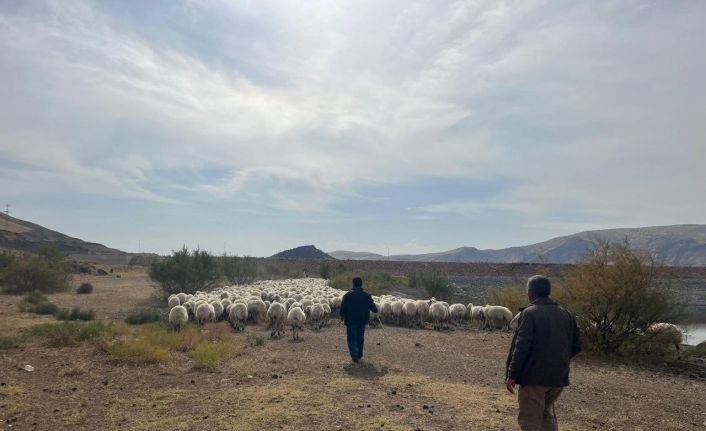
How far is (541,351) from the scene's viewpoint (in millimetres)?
5297

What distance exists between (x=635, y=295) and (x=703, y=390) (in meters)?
3.76

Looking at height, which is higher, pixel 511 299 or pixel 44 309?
pixel 511 299

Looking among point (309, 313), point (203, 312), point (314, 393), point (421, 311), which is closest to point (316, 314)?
point (309, 313)

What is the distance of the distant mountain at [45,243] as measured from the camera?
73.1 m

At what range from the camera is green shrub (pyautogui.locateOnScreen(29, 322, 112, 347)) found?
12500 millimetres

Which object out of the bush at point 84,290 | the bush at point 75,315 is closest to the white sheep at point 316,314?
the bush at point 75,315

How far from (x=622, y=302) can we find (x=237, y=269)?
31.2 metres

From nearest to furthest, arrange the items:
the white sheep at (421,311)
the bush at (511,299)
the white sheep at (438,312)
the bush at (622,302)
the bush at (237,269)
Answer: the bush at (622,302) < the white sheep at (438,312) < the white sheep at (421,311) < the bush at (511,299) < the bush at (237,269)

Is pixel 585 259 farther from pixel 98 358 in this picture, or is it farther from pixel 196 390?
pixel 98 358

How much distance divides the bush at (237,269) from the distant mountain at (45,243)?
1618 inches

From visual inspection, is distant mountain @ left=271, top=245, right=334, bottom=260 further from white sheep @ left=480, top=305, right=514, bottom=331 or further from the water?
white sheep @ left=480, top=305, right=514, bottom=331

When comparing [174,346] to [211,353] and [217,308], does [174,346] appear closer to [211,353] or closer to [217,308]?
[211,353]

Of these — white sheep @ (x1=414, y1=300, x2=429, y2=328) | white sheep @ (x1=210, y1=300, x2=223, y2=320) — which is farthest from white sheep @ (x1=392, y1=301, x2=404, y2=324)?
white sheep @ (x1=210, y1=300, x2=223, y2=320)

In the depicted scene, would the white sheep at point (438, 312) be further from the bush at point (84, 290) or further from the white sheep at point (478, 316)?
the bush at point (84, 290)
